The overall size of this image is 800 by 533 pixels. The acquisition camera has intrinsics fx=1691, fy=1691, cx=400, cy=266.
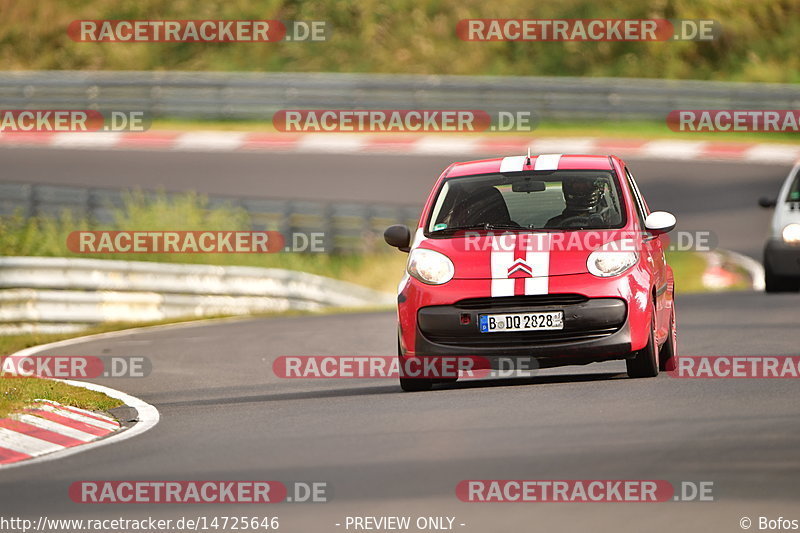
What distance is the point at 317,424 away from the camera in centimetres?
998

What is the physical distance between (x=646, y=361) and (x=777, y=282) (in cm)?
829

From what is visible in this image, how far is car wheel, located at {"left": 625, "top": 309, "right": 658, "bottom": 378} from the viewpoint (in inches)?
434

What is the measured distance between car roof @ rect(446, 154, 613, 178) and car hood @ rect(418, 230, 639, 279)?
71 cm

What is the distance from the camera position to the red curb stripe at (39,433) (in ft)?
32.4

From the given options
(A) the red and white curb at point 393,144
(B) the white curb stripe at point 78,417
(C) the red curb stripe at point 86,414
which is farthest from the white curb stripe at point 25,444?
(A) the red and white curb at point 393,144

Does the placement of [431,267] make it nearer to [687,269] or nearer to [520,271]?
[520,271]

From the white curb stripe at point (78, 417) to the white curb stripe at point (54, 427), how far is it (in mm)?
212

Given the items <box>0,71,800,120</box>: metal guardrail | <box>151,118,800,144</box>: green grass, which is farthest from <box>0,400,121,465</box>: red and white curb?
<box>0,71,800,120</box>: metal guardrail

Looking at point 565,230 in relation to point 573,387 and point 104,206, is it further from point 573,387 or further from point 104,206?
point 104,206

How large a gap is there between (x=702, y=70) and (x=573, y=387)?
30.0 m

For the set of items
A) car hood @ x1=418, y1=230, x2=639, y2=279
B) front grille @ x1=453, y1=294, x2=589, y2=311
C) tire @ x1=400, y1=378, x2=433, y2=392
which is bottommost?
tire @ x1=400, y1=378, x2=433, y2=392

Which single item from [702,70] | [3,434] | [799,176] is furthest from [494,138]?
[3,434]

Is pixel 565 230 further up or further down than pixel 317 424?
further up

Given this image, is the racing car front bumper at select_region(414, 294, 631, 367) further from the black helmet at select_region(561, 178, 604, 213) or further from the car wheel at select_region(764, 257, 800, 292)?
the car wheel at select_region(764, 257, 800, 292)
